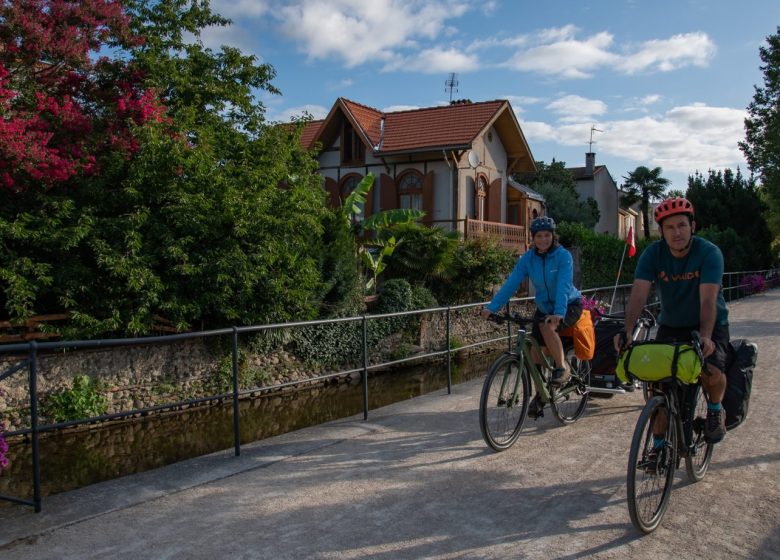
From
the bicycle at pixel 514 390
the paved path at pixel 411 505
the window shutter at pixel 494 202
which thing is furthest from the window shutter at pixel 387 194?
the paved path at pixel 411 505

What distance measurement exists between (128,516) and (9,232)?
7.67 m

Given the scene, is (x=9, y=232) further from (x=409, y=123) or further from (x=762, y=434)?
(x=409, y=123)

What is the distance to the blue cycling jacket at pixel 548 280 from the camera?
19.0 feet

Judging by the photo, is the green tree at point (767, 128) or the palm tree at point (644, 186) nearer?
the green tree at point (767, 128)

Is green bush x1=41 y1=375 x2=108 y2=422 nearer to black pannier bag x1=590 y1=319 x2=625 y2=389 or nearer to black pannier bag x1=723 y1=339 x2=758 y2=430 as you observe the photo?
black pannier bag x1=590 y1=319 x2=625 y2=389

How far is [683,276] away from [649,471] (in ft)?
4.45

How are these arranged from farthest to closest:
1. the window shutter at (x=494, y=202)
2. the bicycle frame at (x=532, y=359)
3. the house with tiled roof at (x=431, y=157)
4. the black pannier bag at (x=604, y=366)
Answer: the window shutter at (x=494, y=202), the house with tiled roof at (x=431, y=157), the black pannier bag at (x=604, y=366), the bicycle frame at (x=532, y=359)

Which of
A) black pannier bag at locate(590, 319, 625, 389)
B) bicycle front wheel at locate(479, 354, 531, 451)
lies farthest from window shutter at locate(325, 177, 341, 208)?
bicycle front wheel at locate(479, 354, 531, 451)

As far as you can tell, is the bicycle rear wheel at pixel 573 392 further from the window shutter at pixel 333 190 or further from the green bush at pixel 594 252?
the window shutter at pixel 333 190

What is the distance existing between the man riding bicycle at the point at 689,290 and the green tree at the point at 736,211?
37950 mm

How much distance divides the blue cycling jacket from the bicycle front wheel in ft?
1.97

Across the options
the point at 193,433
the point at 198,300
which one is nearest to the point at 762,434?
the point at 193,433

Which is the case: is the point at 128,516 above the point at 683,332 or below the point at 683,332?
below

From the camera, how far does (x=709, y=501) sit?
4297 mm
